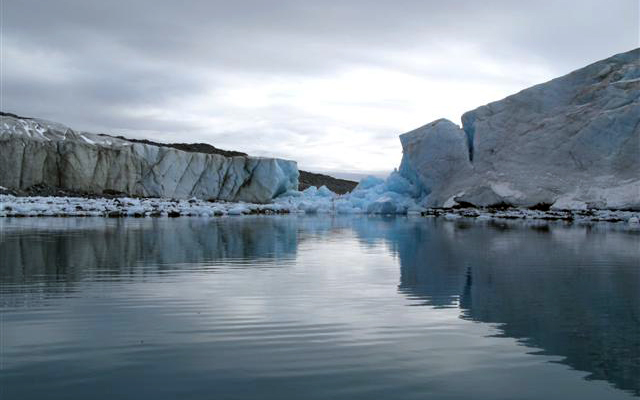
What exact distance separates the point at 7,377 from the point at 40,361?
0.96 feet

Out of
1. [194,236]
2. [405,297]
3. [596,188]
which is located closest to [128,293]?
[405,297]

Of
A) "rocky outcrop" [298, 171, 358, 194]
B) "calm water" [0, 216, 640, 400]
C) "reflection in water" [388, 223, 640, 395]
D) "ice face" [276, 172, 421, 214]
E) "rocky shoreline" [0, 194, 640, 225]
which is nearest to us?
"calm water" [0, 216, 640, 400]

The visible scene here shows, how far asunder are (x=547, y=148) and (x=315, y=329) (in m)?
25.0

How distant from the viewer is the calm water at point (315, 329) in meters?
2.76

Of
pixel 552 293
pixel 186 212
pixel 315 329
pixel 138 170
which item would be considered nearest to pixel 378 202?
pixel 186 212

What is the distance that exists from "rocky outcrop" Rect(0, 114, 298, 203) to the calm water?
2648cm

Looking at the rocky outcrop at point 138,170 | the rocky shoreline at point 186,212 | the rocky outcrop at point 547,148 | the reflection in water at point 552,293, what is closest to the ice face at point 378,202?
Result: the rocky outcrop at point 547,148

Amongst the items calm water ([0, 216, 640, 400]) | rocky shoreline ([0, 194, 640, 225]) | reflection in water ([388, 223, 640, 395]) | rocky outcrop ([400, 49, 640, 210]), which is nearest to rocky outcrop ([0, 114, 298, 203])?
rocky shoreline ([0, 194, 640, 225])

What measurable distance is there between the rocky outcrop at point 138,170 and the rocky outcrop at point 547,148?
385 inches

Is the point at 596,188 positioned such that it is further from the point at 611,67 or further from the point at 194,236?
the point at 194,236

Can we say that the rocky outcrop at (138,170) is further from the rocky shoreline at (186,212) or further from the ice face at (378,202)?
the rocky shoreline at (186,212)

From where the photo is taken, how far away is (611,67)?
28109mm

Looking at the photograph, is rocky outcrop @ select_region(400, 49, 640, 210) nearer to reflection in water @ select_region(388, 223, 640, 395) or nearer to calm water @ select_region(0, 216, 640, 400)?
reflection in water @ select_region(388, 223, 640, 395)

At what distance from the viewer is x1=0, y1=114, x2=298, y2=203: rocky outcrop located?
3150 cm
